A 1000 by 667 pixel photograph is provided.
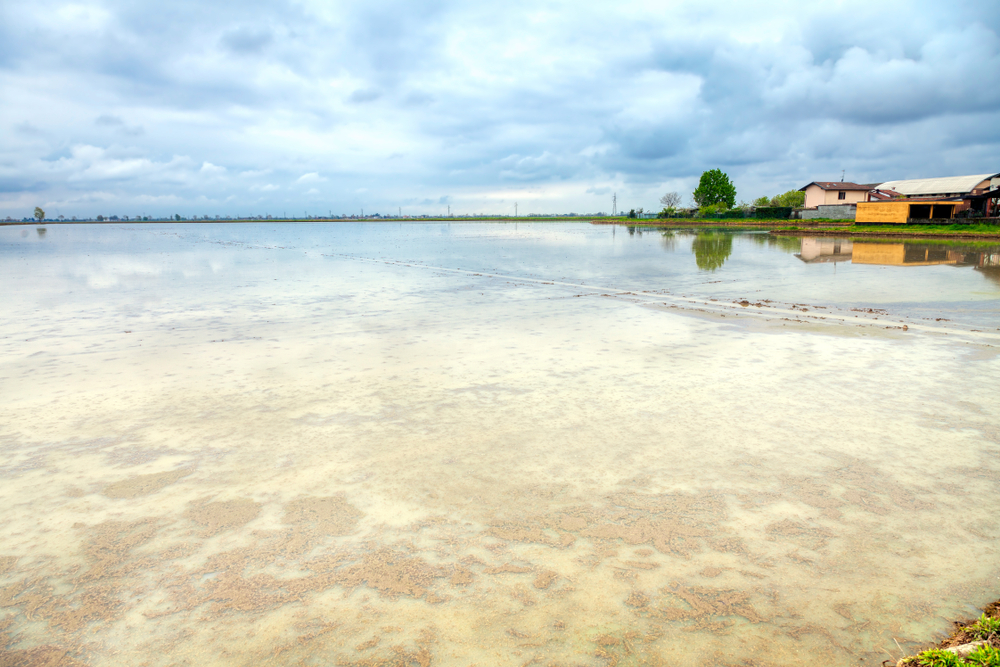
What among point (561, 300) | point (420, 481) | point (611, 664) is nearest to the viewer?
point (611, 664)

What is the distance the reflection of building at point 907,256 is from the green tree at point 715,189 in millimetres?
74892

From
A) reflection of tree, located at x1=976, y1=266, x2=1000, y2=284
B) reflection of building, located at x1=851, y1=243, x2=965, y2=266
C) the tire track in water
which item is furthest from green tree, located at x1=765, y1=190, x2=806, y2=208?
the tire track in water

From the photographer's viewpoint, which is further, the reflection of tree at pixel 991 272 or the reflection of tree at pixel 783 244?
the reflection of tree at pixel 783 244

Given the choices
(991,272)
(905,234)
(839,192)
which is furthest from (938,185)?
(991,272)

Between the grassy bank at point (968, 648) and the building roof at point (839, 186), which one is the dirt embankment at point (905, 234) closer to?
the building roof at point (839, 186)

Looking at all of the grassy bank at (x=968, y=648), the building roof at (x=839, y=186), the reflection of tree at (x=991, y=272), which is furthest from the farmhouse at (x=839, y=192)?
the grassy bank at (x=968, y=648)

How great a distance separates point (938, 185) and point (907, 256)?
43.4 m

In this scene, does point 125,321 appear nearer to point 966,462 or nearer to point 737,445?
point 737,445

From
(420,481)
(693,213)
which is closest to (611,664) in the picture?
(420,481)

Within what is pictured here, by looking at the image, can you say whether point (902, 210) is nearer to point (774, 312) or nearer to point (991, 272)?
point (991, 272)

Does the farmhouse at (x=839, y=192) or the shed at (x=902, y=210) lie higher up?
the farmhouse at (x=839, y=192)

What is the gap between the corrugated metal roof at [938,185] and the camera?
54156 millimetres

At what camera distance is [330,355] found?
812cm

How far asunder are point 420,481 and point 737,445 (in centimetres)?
268
